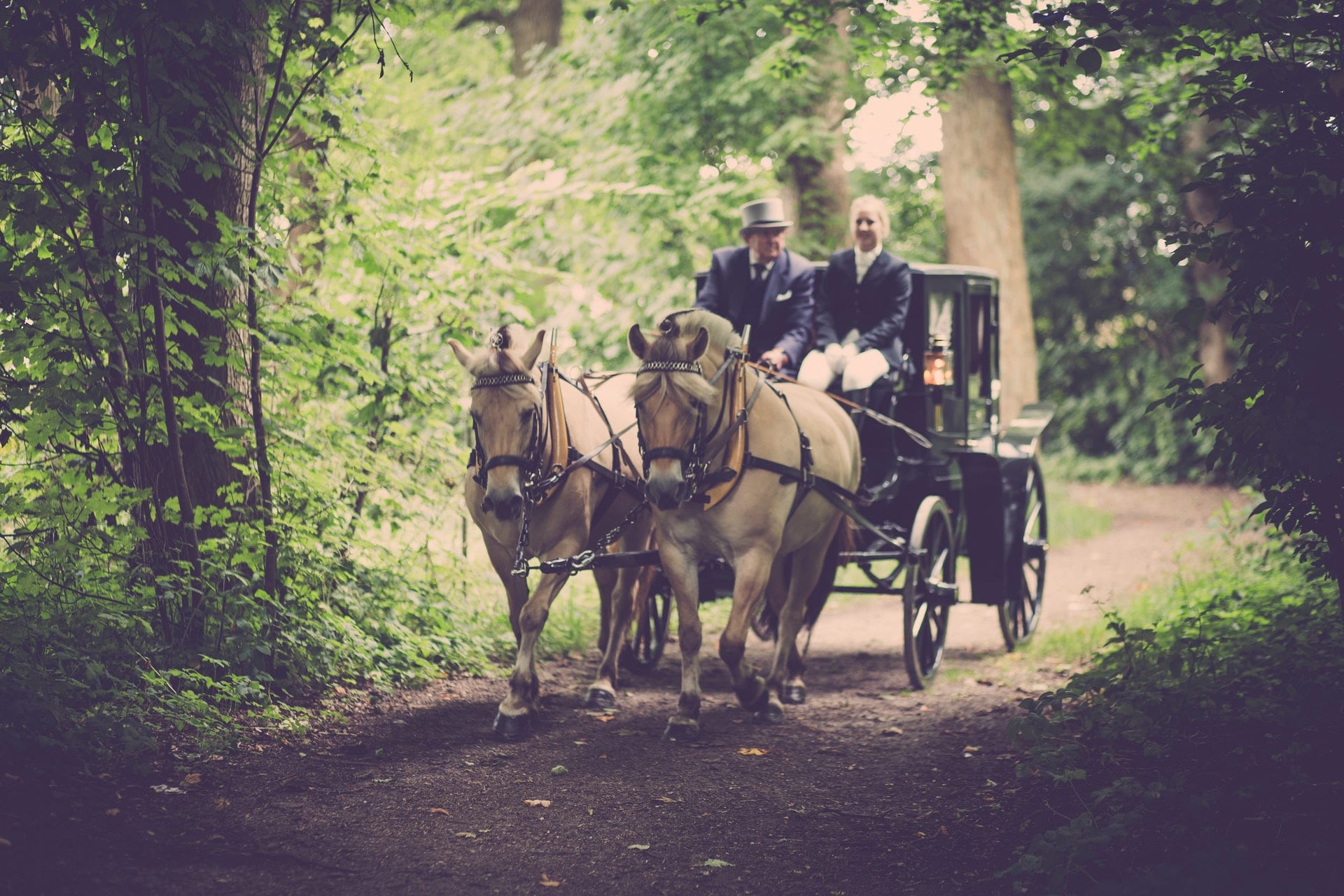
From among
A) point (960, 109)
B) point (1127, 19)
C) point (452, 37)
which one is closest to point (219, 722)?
point (1127, 19)

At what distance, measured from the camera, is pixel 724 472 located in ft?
17.8

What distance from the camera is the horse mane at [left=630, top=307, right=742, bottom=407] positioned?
5172 mm

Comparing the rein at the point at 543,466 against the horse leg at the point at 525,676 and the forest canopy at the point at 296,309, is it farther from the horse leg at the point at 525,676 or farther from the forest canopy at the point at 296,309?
the forest canopy at the point at 296,309

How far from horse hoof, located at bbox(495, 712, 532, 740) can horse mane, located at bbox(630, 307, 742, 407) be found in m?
1.55

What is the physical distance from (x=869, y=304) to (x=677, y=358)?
248 centimetres

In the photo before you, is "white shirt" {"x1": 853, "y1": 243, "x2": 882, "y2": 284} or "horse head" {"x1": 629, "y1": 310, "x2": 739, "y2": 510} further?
"white shirt" {"x1": 853, "y1": 243, "x2": 882, "y2": 284}

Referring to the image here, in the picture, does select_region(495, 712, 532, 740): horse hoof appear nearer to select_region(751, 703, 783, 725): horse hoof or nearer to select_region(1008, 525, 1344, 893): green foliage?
select_region(751, 703, 783, 725): horse hoof

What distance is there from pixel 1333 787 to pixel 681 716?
8.95ft

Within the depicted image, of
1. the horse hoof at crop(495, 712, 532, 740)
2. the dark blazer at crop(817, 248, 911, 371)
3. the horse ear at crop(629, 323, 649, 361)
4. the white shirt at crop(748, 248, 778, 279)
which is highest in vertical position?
the white shirt at crop(748, 248, 778, 279)

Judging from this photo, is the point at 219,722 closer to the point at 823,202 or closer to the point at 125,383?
the point at 125,383

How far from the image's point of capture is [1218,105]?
4266 mm

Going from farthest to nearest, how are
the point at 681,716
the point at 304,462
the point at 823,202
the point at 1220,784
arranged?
the point at 823,202 → the point at 304,462 → the point at 681,716 → the point at 1220,784

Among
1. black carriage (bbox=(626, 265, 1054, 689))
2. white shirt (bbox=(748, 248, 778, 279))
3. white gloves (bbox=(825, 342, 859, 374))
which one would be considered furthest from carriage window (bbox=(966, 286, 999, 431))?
Answer: white shirt (bbox=(748, 248, 778, 279))

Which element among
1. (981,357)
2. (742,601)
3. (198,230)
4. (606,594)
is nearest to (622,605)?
A: (606,594)
